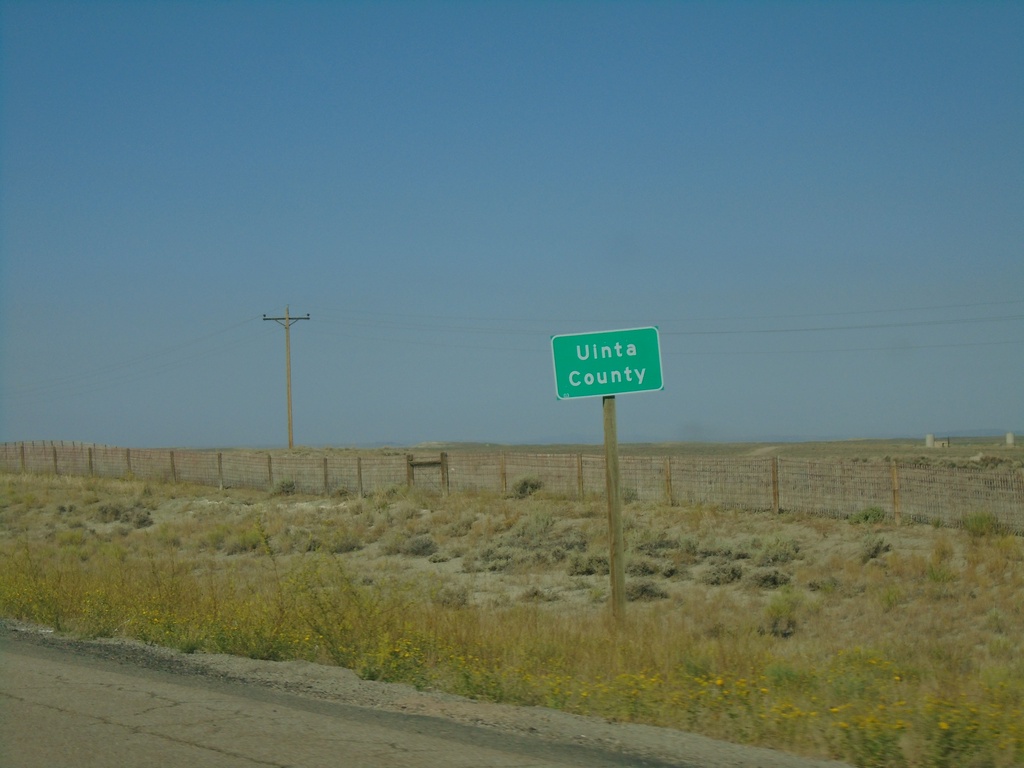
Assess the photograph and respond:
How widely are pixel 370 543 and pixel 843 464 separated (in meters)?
14.3

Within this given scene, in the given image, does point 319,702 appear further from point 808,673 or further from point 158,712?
point 808,673

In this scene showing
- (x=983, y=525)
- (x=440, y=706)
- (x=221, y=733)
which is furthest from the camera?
(x=983, y=525)

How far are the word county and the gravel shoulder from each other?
14.9 feet

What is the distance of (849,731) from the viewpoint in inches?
281

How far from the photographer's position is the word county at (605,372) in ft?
40.1

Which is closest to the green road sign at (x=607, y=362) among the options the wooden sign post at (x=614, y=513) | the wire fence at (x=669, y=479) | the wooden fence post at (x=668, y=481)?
the wooden sign post at (x=614, y=513)

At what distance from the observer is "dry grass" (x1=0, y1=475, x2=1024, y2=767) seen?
8227 mm

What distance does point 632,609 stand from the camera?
18422 millimetres

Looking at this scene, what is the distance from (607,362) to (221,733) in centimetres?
654

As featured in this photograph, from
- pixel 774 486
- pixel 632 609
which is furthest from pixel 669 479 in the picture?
pixel 632 609

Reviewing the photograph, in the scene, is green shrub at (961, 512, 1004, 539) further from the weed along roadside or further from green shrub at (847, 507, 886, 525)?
the weed along roadside

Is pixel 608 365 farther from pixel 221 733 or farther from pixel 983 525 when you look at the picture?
pixel 983 525

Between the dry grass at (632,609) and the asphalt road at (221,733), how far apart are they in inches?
49.7

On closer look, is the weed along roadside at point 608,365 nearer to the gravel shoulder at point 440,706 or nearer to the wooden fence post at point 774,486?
the gravel shoulder at point 440,706
